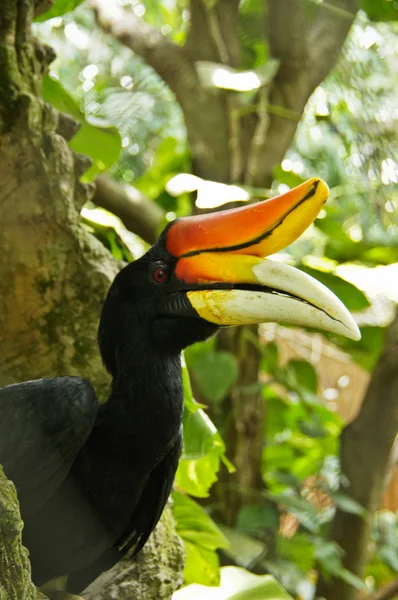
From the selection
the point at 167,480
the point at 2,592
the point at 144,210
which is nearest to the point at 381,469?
the point at 144,210

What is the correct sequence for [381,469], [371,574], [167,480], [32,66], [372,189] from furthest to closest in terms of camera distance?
[371,574] < [381,469] < [372,189] < [32,66] < [167,480]

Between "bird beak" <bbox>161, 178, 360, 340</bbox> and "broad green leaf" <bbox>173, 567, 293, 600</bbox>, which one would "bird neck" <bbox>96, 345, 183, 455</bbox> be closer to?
"bird beak" <bbox>161, 178, 360, 340</bbox>

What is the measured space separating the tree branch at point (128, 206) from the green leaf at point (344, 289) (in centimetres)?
55

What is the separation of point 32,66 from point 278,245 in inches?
26.3

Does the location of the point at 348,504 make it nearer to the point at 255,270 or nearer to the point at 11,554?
the point at 255,270

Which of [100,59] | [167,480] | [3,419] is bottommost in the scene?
[167,480]

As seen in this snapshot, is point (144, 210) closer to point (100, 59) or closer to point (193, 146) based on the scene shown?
point (193, 146)

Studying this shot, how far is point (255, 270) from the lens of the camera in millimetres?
1059

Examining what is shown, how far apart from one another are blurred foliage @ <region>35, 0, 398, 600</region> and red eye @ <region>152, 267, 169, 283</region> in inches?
13.5

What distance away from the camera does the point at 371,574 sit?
3398 millimetres

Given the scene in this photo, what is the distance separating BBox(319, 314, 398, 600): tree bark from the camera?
2463 mm

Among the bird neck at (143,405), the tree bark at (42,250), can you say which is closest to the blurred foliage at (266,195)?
the tree bark at (42,250)

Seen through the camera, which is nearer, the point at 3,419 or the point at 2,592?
the point at 2,592

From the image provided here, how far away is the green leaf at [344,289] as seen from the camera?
2.26 m
